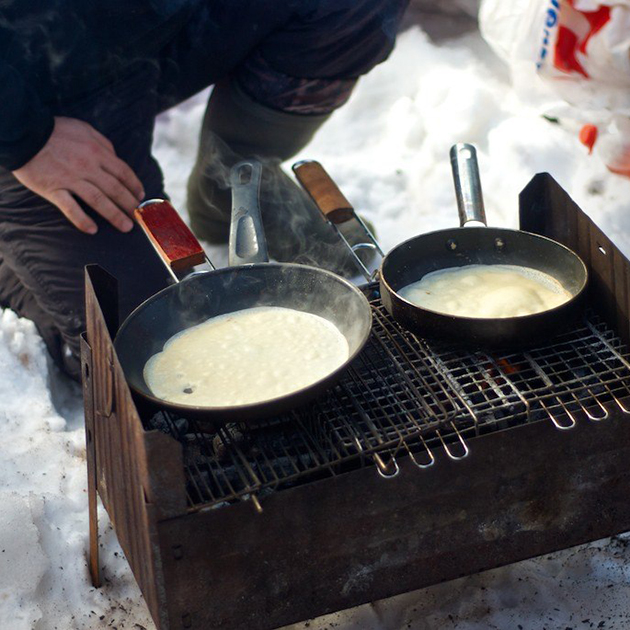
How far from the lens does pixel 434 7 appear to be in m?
5.48

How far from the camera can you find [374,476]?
1.84 meters

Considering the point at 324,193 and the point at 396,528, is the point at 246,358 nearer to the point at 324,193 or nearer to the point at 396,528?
the point at 396,528

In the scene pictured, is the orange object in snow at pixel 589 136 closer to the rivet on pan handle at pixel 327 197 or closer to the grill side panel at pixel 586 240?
the grill side panel at pixel 586 240

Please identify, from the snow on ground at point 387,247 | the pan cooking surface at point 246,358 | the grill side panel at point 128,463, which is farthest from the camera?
the snow on ground at point 387,247

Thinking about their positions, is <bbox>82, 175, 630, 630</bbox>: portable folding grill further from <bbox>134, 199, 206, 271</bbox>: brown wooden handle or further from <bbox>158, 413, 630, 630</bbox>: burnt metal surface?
<bbox>134, 199, 206, 271</bbox>: brown wooden handle

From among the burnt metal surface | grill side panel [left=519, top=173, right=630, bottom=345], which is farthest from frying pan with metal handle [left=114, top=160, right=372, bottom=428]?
grill side panel [left=519, top=173, right=630, bottom=345]

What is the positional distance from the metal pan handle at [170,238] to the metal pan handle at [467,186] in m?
0.79

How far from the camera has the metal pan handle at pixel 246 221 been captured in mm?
2504

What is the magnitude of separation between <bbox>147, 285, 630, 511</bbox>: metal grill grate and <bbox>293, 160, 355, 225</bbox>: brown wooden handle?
2.19 ft

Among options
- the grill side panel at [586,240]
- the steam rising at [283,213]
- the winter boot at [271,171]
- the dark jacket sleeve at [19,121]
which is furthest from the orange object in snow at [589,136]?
the dark jacket sleeve at [19,121]

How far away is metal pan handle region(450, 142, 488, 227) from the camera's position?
8.38 ft

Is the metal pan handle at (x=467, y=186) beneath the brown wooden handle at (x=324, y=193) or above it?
above

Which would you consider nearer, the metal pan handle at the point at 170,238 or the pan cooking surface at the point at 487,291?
the pan cooking surface at the point at 487,291

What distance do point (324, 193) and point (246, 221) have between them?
0.32 m
